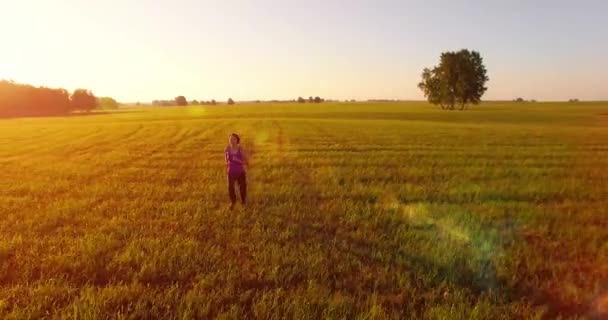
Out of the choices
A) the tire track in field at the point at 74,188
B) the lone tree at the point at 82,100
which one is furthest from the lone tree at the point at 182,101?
the tire track in field at the point at 74,188

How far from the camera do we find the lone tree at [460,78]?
9369 cm

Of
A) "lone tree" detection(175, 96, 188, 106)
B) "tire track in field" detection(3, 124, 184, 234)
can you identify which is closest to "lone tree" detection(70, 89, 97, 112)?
"lone tree" detection(175, 96, 188, 106)

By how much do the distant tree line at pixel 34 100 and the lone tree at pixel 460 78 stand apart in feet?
333

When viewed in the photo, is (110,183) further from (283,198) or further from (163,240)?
(163,240)

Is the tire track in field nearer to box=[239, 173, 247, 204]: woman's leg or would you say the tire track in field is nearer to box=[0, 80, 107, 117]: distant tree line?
box=[239, 173, 247, 204]: woman's leg

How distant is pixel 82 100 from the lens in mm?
136000

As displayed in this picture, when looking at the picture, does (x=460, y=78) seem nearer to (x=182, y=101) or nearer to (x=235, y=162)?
(x=235, y=162)

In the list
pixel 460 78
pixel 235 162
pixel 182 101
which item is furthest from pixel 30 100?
pixel 235 162

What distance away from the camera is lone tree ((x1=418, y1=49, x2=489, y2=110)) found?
93.7 m

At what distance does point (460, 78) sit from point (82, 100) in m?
113

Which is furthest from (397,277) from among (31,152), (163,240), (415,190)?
(31,152)

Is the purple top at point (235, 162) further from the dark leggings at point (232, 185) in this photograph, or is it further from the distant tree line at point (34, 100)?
the distant tree line at point (34, 100)

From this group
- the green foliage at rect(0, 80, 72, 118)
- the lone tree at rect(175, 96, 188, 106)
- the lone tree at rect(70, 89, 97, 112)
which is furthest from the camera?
the lone tree at rect(175, 96, 188, 106)

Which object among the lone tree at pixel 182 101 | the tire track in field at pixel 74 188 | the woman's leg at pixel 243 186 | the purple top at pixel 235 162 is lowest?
the tire track in field at pixel 74 188
